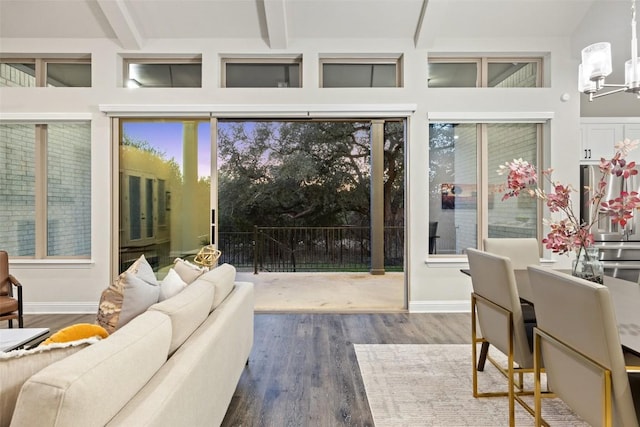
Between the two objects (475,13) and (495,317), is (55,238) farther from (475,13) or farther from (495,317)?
(475,13)

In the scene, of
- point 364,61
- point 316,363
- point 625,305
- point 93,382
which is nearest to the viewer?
point 93,382

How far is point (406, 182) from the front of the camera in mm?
4328

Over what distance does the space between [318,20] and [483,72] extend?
2117 mm

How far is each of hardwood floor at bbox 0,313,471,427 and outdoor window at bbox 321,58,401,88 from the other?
2.84 m

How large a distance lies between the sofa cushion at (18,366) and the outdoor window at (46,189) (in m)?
3.88

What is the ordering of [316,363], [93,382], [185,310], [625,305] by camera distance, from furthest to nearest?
1. [316,363]
2. [625,305]
3. [185,310]
4. [93,382]

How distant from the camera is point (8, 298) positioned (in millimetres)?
3168

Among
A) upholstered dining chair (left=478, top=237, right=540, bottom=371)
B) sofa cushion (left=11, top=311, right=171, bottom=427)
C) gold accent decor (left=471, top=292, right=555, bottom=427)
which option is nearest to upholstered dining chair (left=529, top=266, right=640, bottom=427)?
gold accent decor (left=471, top=292, right=555, bottom=427)

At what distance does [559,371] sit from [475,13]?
3.90m

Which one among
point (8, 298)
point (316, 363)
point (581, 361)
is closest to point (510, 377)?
point (581, 361)

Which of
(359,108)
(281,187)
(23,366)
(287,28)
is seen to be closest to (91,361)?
(23,366)

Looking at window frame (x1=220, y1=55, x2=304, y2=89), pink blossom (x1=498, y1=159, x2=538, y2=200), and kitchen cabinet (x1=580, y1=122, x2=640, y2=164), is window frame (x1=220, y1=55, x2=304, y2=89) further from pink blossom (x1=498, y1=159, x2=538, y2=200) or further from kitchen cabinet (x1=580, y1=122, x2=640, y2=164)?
kitchen cabinet (x1=580, y1=122, x2=640, y2=164)

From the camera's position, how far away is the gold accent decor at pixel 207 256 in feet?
13.0

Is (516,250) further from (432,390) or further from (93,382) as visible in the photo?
(93,382)
